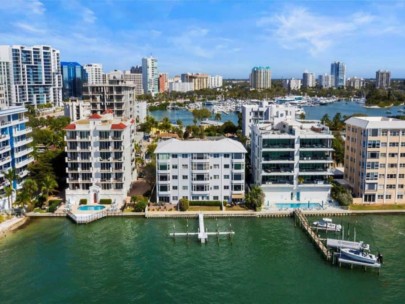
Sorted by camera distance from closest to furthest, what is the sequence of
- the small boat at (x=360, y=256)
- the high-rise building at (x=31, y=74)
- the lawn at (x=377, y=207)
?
1. the small boat at (x=360, y=256)
2. the lawn at (x=377, y=207)
3. the high-rise building at (x=31, y=74)

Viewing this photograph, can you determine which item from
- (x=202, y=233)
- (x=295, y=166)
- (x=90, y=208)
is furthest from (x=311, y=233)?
(x=90, y=208)

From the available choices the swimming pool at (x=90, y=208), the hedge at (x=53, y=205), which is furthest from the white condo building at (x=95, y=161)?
the swimming pool at (x=90, y=208)

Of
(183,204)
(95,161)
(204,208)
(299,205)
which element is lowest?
(204,208)

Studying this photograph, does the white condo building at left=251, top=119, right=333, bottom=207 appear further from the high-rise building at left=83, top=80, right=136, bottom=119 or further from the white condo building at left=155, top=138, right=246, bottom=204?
the high-rise building at left=83, top=80, right=136, bottom=119

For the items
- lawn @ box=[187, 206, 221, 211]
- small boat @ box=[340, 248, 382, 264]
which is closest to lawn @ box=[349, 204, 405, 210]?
small boat @ box=[340, 248, 382, 264]

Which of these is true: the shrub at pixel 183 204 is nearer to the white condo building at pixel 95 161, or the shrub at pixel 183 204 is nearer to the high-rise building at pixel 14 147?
the white condo building at pixel 95 161

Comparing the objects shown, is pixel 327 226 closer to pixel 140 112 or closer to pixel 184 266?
pixel 184 266
